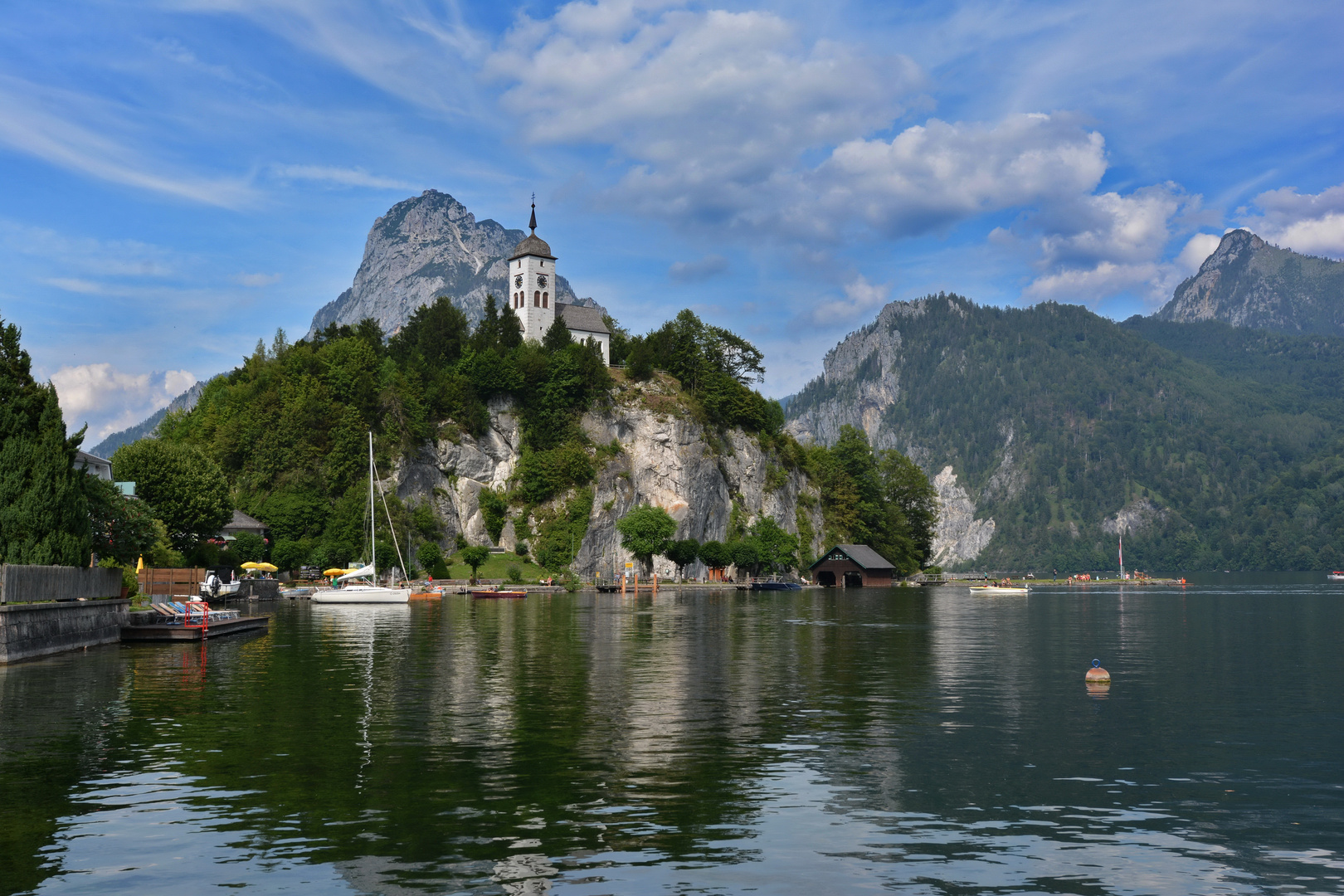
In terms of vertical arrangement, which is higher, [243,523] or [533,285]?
[533,285]

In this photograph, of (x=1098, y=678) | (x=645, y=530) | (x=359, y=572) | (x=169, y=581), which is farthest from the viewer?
(x=645, y=530)

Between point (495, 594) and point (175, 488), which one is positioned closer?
point (175, 488)

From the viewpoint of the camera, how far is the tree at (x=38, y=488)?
144 ft

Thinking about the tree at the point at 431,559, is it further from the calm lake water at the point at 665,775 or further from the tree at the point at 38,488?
the calm lake water at the point at 665,775

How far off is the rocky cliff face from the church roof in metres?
28.4

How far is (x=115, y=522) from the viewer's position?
5759 cm

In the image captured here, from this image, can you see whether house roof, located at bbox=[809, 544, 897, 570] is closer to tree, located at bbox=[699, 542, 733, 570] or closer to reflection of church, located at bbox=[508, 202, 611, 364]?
tree, located at bbox=[699, 542, 733, 570]

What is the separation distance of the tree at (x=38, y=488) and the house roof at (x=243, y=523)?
7019 cm

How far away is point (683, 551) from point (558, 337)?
4072 centimetres

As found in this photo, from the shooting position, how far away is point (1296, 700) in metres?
32.5

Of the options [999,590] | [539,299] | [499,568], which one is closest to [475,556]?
[499,568]

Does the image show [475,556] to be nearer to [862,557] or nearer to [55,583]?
[862,557]

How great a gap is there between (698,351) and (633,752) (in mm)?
148835

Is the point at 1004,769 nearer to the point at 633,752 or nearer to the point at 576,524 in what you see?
the point at 633,752
